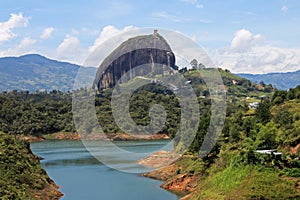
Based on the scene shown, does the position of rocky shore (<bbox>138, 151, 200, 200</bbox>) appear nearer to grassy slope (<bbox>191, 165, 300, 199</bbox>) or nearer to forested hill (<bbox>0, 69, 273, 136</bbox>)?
grassy slope (<bbox>191, 165, 300, 199</bbox>)

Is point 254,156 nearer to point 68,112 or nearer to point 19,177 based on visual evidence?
point 19,177

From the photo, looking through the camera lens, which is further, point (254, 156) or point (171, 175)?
point (171, 175)

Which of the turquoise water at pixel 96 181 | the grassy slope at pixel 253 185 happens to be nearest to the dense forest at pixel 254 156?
the grassy slope at pixel 253 185

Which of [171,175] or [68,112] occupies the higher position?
[68,112]

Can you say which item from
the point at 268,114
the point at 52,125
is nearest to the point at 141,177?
the point at 268,114

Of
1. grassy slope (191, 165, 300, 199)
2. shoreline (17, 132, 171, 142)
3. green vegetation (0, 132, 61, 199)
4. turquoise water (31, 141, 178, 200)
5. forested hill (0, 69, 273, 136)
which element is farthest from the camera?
forested hill (0, 69, 273, 136)

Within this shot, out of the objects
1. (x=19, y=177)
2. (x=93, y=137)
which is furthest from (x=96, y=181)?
(x=93, y=137)

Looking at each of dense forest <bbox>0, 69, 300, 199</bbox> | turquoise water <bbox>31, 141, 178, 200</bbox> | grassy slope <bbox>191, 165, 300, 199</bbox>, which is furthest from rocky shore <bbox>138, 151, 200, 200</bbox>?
grassy slope <bbox>191, 165, 300, 199</bbox>

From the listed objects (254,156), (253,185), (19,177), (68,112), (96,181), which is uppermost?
(68,112)
